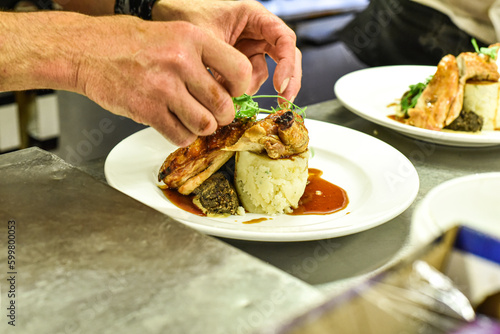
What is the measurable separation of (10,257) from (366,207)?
85cm

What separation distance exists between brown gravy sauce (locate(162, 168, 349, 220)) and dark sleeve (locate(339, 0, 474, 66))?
187cm

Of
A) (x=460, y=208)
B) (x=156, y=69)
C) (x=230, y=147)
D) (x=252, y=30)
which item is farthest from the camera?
(x=252, y=30)

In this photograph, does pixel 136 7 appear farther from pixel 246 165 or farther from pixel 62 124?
pixel 62 124

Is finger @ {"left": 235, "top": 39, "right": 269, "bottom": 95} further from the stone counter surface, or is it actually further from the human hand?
the stone counter surface

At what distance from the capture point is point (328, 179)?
154 cm

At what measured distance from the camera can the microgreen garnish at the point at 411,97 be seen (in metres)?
1.97

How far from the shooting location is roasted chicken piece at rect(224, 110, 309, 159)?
129 cm

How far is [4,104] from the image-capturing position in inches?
143

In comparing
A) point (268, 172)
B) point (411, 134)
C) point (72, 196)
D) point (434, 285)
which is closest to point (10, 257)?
point (72, 196)

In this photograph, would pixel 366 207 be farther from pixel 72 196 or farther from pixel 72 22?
pixel 72 22

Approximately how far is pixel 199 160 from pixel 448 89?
3.46ft

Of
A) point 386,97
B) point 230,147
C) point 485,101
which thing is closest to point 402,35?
point 386,97

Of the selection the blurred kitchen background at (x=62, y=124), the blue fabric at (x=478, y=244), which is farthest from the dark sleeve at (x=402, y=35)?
the blue fabric at (x=478, y=244)

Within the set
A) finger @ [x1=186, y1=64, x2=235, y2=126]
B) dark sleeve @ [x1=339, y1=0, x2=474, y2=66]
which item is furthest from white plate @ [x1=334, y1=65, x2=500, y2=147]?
finger @ [x1=186, y1=64, x2=235, y2=126]
